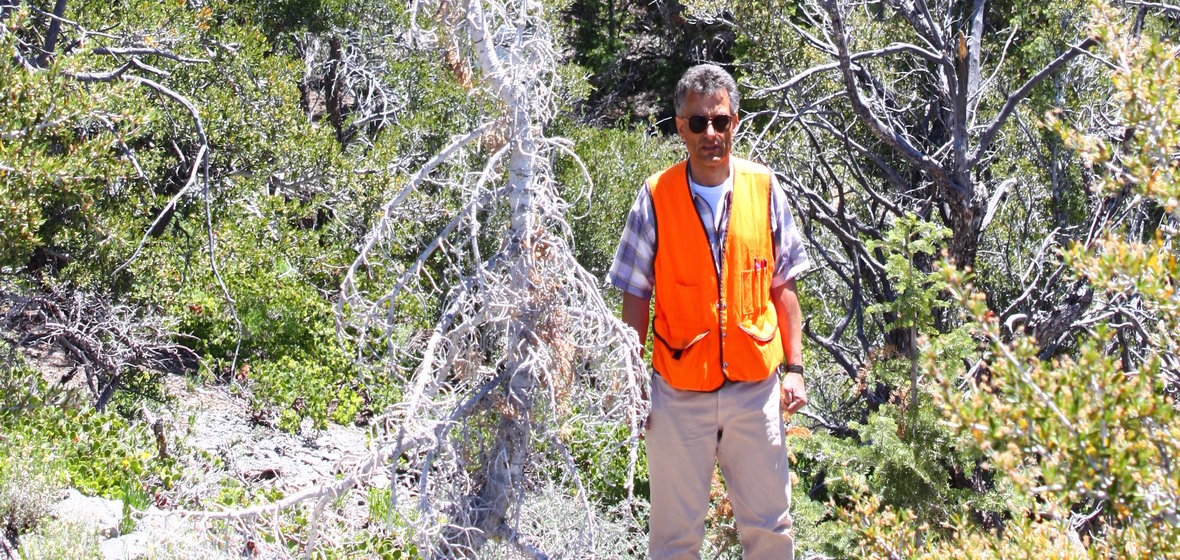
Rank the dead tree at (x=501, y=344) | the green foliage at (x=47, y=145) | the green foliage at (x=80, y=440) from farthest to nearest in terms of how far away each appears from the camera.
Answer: the green foliage at (x=80, y=440) → the green foliage at (x=47, y=145) → the dead tree at (x=501, y=344)

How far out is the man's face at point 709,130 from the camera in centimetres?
311

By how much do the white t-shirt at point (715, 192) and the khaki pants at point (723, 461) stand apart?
0.53 meters

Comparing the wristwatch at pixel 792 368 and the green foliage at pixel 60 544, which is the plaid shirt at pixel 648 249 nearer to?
the wristwatch at pixel 792 368

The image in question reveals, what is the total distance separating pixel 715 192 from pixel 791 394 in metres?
0.67

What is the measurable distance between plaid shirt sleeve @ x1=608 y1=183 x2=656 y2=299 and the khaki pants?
311mm

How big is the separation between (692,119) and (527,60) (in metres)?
0.52

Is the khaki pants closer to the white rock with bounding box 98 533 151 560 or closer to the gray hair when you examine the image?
the gray hair

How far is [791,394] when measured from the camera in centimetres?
328

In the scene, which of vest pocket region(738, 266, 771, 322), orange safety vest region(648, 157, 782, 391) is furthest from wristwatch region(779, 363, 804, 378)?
vest pocket region(738, 266, 771, 322)

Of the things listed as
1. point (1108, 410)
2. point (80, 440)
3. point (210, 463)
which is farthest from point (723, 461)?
point (80, 440)

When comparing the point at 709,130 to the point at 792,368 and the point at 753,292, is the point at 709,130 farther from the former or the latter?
the point at 792,368

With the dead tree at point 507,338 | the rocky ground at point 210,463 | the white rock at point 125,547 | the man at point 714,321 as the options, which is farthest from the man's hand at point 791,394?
the white rock at point 125,547

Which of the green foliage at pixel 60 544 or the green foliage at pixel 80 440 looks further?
the green foliage at pixel 80 440

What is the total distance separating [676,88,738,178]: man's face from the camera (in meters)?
3.11
